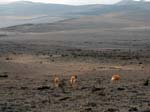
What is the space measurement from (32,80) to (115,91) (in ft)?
16.1

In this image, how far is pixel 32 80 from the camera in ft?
68.1

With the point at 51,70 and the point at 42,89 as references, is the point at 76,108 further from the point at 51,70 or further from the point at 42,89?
the point at 51,70

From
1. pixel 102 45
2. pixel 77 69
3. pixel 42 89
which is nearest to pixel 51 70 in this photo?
pixel 77 69

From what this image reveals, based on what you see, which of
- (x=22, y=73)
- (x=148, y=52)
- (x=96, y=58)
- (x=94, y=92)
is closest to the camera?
(x=94, y=92)

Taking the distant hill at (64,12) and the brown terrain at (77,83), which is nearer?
the brown terrain at (77,83)

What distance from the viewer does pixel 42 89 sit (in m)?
17.6

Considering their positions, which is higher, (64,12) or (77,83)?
(77,83)

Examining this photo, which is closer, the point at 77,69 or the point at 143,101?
the point at 143,101

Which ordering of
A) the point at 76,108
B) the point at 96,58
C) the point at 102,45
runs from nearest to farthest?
the point at 76,108 < the point at 96,58 < the point at 102,45

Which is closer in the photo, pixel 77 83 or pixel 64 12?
pixel 77 83

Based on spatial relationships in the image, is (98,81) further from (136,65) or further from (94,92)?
(136,65)

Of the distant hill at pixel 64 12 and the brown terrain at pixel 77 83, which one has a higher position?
Answer: the brown terrain at pixel 77 83

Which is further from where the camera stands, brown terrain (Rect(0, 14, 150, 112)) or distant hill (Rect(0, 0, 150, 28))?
distant hill (Rect(0, 0, 150, 28))

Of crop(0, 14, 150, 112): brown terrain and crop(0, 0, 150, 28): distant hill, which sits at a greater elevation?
crop(0, 14, 150, 112): brown terrain
